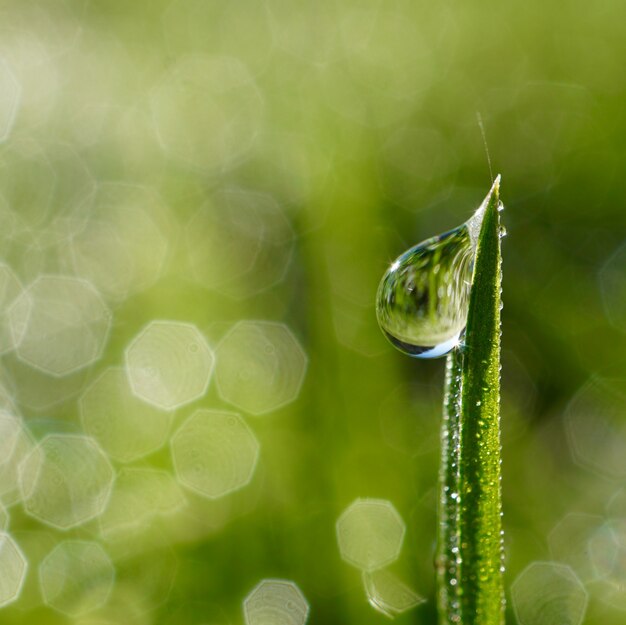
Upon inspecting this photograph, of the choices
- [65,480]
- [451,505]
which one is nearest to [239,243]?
[65,480]

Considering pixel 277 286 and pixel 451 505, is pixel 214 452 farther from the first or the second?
pixel 451 505

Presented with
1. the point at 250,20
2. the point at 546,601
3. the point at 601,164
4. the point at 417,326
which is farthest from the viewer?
the point at 250,20

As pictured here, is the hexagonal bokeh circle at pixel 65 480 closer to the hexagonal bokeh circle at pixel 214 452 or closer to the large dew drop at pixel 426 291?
the hexagonal bokeh circle at pixel 214 452

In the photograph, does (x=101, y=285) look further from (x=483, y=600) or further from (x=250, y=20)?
(x=483, y=600)

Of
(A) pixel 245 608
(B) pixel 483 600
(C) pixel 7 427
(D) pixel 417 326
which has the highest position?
(D) pixel 417 326

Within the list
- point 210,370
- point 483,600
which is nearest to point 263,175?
point 210,370
